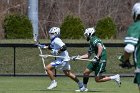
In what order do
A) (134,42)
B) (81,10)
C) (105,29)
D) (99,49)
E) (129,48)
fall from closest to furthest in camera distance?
(129,48) < (134,42) < (99,49) < (105,29) < (81,10)

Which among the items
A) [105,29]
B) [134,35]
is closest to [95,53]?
[134,35]

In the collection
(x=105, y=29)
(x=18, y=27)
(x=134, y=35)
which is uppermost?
(x=134, y=35)

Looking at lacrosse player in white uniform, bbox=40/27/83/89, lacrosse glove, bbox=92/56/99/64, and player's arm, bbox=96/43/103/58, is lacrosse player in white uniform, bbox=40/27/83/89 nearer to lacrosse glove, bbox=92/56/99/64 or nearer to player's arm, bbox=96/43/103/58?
lacrosse glove, bbox=92/56/99/64

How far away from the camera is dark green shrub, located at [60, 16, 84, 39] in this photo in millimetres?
35469

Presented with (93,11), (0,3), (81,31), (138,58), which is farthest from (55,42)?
(93,11)

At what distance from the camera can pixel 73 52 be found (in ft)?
97.7

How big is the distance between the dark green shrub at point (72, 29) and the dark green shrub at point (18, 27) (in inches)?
76.7

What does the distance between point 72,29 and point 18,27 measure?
3002mm

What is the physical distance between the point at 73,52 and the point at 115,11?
24945mm

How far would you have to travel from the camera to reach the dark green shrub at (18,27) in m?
35.3

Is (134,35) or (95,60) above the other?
(134,35)

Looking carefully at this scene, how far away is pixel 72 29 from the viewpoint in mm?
35562

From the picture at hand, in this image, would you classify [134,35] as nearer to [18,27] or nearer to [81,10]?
[18,27]

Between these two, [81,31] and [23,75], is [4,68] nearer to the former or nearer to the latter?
[23,75]
